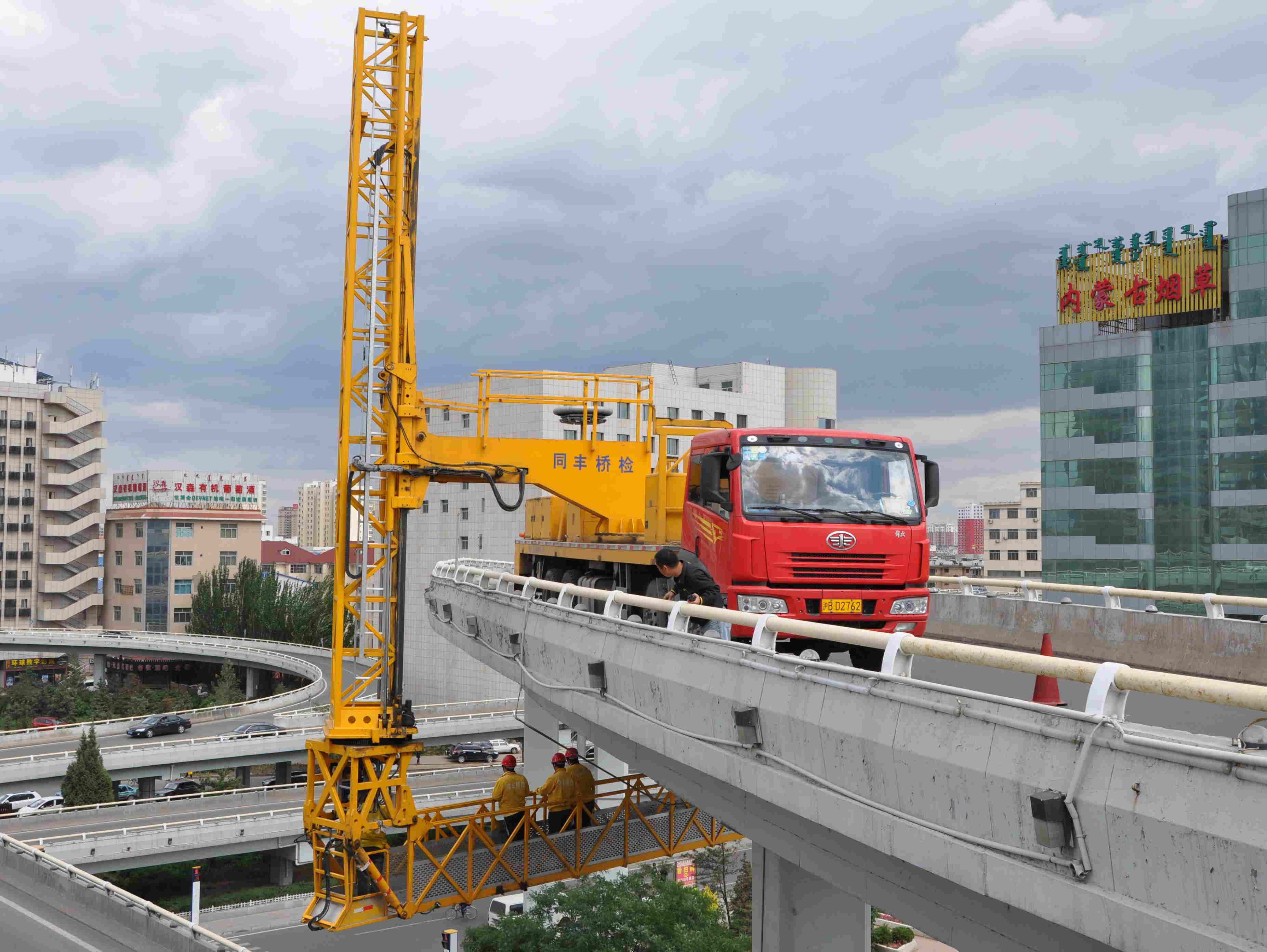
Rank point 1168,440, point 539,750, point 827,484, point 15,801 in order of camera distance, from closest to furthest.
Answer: point 827,484 < point 539,750 < point 15,801 < point 1168,440

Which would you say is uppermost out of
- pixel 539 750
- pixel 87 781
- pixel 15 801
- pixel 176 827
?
pixel 539 750

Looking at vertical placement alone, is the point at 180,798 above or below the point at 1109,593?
below

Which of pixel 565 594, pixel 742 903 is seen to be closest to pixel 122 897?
pixel 565 594

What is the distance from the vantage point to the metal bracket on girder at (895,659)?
7.84 meters

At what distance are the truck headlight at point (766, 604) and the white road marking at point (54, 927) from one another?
21008 mm

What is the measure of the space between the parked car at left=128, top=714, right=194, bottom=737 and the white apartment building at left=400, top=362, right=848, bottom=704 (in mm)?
14585

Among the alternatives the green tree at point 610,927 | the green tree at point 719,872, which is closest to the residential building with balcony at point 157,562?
the green tree at point 719,872

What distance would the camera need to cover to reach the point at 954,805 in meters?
7.06

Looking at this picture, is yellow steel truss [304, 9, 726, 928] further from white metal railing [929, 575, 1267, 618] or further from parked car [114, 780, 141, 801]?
parked car [114, 780, 141, 801]

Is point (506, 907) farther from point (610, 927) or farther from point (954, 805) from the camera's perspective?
point (954, 805)

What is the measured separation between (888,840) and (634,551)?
33.9 feet

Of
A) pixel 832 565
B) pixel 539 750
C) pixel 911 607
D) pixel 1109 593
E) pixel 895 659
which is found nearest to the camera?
pixel 895 659

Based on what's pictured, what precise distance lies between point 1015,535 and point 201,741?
3232 inches

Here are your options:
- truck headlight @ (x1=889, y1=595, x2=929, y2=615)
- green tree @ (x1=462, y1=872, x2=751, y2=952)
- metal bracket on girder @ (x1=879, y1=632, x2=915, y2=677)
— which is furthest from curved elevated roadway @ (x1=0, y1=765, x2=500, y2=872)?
metal bracket on girder @ (x1=879, y1=632, x2=915, y2=677)
